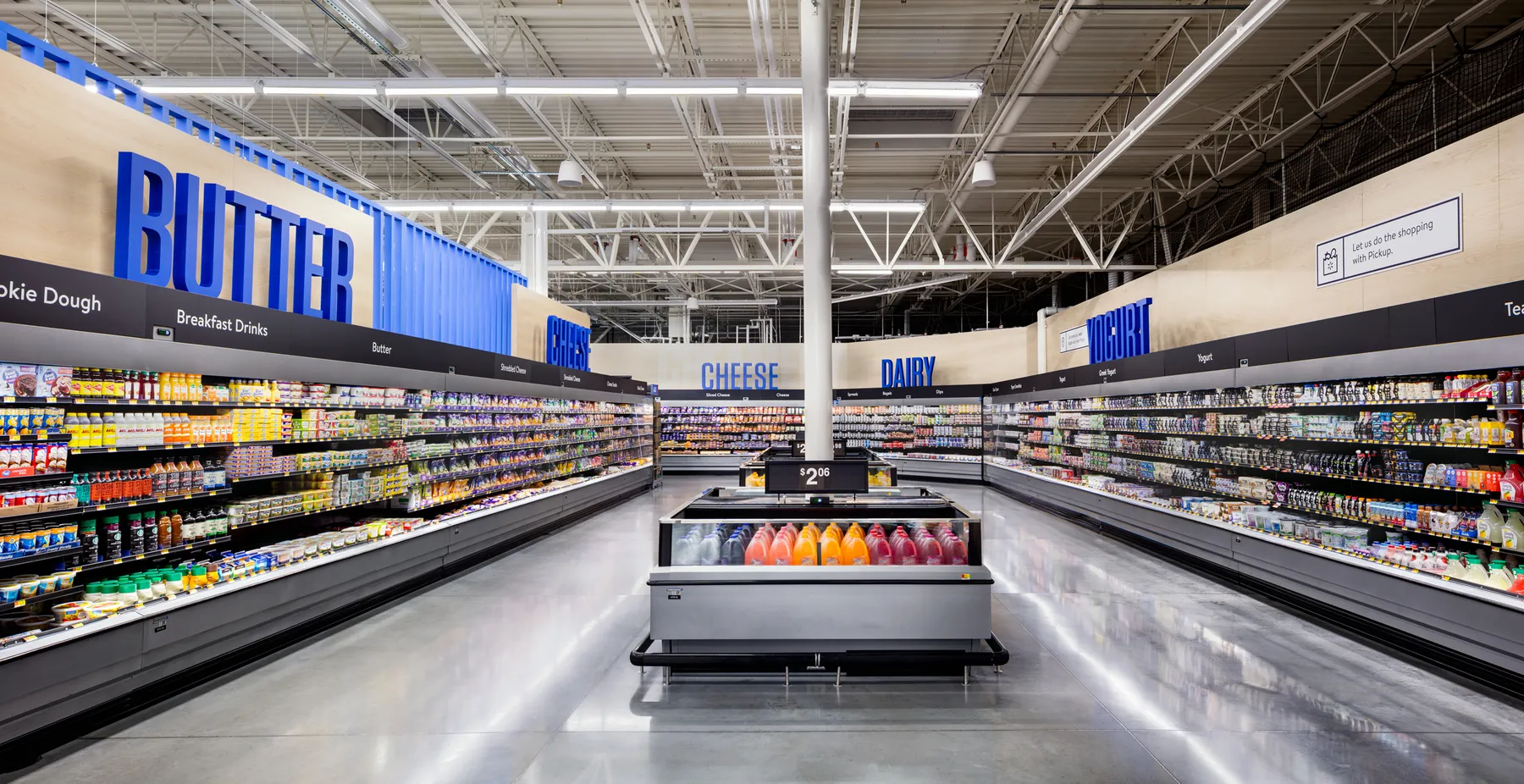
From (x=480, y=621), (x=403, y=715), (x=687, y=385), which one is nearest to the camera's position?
(x=403, y=715)

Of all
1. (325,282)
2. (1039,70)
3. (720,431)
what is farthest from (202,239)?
(720,431)

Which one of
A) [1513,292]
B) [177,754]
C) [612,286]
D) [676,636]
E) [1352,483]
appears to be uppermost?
[612,286]

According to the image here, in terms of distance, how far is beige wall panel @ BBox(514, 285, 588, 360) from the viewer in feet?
36.0

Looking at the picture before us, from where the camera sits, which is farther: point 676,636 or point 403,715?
point 676,636

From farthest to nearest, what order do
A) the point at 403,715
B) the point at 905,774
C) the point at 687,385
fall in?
1. the point at 687,385
2. the point at 403,715
3. the point at 905,774

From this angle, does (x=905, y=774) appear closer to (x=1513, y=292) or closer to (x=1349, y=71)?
(x=1513, y=292)

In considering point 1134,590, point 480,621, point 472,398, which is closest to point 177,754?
point 480,621

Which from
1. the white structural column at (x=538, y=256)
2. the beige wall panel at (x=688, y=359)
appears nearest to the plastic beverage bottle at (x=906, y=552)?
the white structural column at (x=538, y=256)

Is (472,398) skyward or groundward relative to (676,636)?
skyward

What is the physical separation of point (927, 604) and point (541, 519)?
6.42m

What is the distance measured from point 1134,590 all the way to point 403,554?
6.45m

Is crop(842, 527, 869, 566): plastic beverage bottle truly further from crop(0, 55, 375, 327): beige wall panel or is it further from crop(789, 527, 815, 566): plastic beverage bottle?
crop(0, 55, 375, 327): beige wall panel

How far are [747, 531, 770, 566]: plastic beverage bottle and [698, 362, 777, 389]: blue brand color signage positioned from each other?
50.1 feet

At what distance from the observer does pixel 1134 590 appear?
650 centimetres
